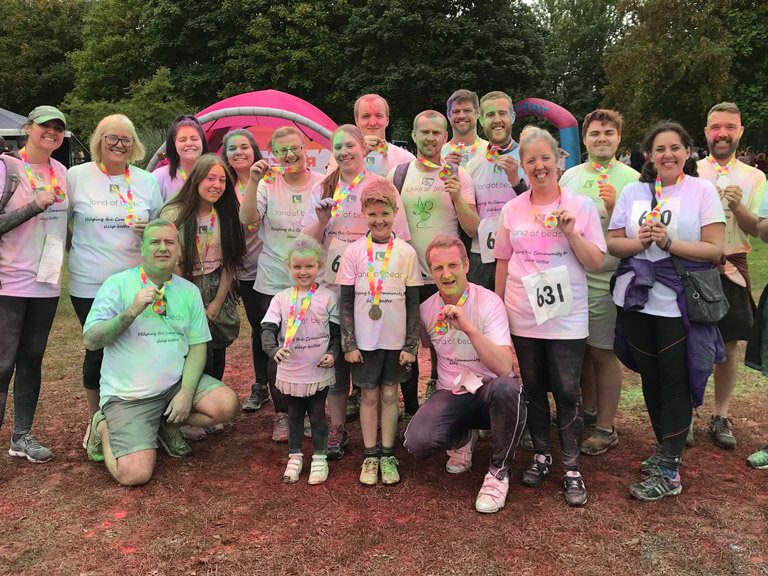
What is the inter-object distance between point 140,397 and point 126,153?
1634 mm

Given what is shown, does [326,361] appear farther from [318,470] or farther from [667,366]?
[667,366]

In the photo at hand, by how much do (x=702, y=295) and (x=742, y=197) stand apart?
1.15 m

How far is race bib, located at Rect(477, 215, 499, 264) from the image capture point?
4.17m

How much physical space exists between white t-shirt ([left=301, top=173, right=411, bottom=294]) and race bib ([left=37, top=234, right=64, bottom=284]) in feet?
5.20

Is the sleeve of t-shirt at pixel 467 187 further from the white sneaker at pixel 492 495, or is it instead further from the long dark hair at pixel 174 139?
the long dark hair at pixel 174 139

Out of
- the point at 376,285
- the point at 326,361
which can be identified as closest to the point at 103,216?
the point at 326,361

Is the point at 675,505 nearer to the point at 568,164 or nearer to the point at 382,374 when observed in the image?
the point at 382,374

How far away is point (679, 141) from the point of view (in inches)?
139

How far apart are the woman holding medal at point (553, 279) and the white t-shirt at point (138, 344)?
215 cm

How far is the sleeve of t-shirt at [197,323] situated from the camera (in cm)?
409

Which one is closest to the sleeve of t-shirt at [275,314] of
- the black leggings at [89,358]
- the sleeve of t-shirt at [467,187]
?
the black leggings at [89,358]

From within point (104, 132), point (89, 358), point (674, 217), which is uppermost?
point (104, 132)

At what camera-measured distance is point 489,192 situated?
423 centimetres

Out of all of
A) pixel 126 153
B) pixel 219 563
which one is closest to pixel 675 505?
pixel 219 563
